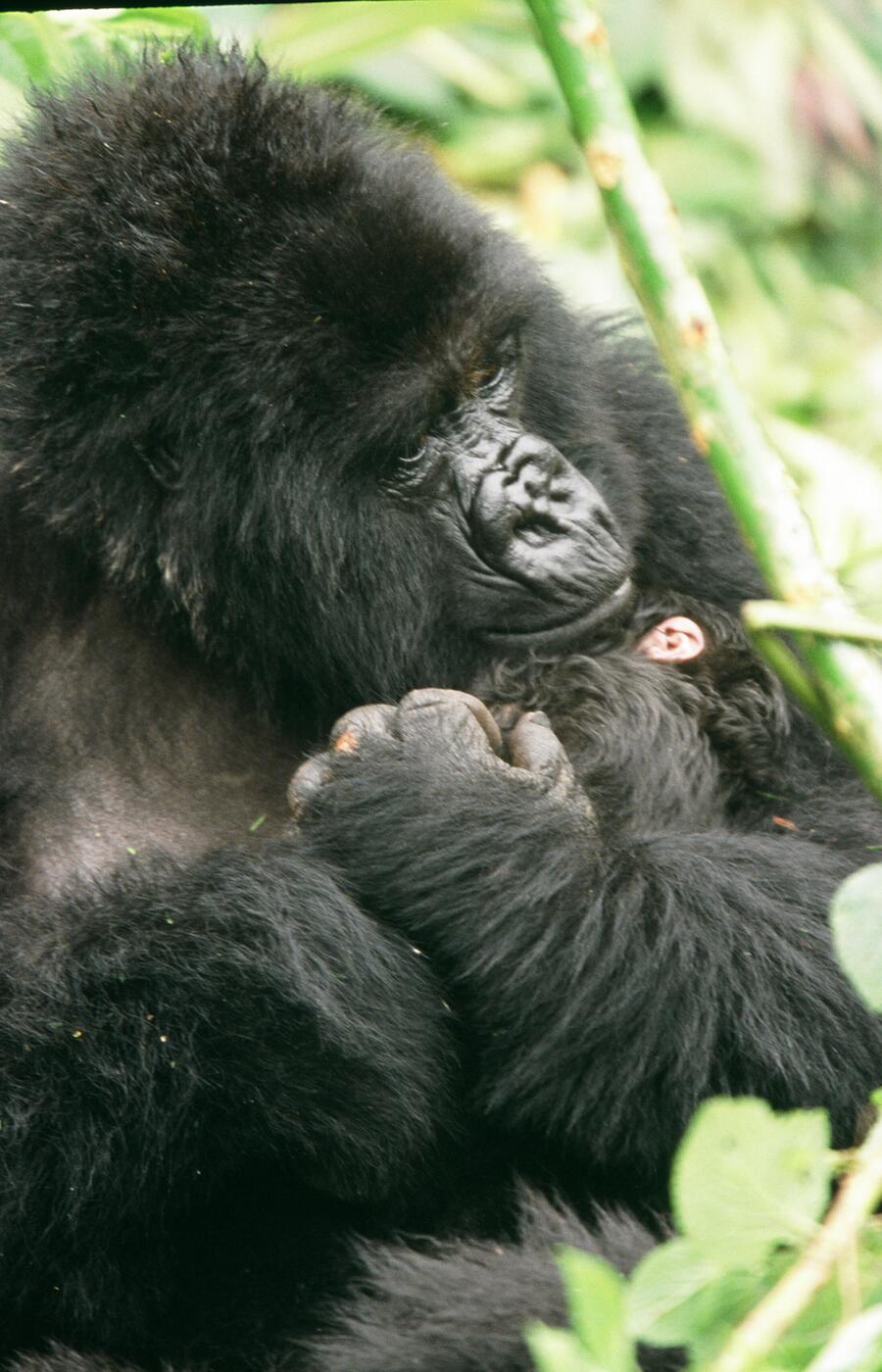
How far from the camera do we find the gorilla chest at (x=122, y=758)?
91.9 inches

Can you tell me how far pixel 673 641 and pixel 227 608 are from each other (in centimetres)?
65

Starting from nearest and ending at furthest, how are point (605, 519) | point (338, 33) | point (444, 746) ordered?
point (444, 746), point (605, 519), point (338, 33)

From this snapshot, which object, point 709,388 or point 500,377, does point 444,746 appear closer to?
point 500,377

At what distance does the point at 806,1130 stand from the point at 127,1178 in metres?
1.07

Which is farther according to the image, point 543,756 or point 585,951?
point 543,756

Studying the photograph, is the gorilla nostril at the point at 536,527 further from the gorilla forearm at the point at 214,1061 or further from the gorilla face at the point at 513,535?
the gorilla forearm at the point at 214,1061

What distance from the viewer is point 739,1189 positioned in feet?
3.58

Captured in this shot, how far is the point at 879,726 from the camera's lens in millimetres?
1326

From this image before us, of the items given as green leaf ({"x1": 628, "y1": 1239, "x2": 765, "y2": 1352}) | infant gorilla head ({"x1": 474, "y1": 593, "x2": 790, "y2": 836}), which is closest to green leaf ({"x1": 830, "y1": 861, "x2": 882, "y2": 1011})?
green leaf ({"x1": 628, "y1": 1239, "x2": 765, "y2": 1352})

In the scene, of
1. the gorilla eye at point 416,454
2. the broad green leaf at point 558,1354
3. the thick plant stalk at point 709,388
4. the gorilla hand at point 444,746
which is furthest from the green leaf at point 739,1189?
the gorilla eye at point 416,454

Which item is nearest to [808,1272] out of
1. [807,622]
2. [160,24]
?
[807,622]

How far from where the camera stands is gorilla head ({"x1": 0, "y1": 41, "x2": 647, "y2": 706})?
2.24m

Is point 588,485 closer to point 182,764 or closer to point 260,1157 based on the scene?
point 182,764

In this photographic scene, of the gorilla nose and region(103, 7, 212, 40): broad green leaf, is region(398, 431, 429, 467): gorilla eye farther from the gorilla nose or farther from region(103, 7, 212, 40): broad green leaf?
region(103, 7, 212, 40): broad green leaf
